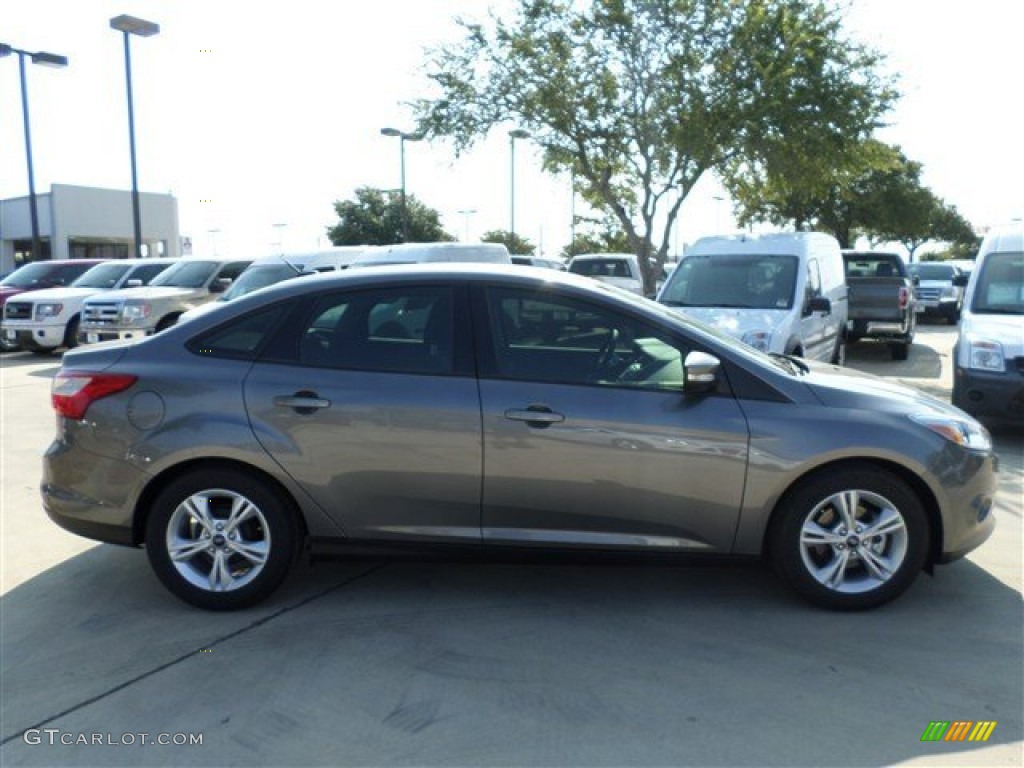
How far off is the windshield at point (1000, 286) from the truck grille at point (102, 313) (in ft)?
39.2

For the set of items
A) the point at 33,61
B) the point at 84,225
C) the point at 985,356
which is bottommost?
the point at 985,356

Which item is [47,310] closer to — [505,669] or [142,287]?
[142,287]

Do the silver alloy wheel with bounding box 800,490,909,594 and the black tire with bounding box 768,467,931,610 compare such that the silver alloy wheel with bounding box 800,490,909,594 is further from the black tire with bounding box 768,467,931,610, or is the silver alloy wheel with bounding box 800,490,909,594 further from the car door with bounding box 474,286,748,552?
the car door with bounding box 474,286,748,552

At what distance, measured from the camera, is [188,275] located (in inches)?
615

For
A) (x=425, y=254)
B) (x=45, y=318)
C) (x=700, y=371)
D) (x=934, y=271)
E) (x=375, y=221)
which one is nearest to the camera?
(x=700, y=371)

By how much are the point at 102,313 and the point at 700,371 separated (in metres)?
12.5

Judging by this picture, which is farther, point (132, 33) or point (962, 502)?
point (132, 33)

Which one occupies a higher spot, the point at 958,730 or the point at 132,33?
the point at 132,33

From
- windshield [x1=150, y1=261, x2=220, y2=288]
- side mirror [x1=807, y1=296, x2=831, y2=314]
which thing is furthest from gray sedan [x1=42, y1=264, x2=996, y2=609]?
windshield [x1=150, y1=261, x2=220, y2=288]

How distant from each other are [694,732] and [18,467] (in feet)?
20.5

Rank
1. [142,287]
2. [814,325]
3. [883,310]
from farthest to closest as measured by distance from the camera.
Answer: [142,287] → [883,310] → [814,325]

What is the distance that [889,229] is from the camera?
3912cm

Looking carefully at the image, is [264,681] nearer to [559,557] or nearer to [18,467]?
[559,557]

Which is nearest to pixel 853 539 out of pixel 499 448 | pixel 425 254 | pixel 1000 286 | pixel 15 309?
pixel 499 448
